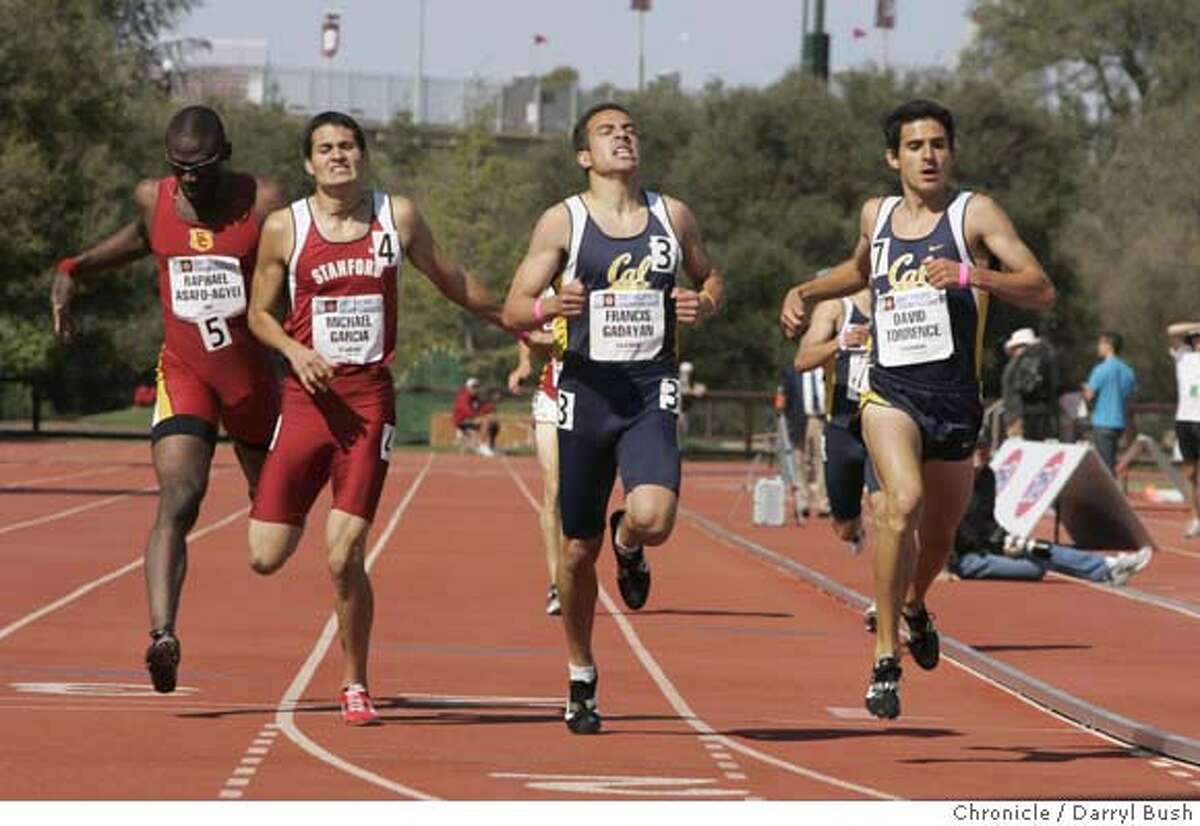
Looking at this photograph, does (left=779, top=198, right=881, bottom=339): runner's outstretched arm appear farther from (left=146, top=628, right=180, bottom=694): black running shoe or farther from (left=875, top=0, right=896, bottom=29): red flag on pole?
(left=875, top=0, right=896, bottom=29): red flag on pole

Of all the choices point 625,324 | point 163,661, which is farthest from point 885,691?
point 163,661

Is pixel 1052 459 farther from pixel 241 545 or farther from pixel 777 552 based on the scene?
pixel 241 545

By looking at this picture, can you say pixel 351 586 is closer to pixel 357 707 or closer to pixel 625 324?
pixel 357 707

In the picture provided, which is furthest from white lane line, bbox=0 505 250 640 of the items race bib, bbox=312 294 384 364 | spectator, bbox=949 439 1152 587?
spectator, bbox=949 439 1152 587

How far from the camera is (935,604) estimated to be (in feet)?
68.7

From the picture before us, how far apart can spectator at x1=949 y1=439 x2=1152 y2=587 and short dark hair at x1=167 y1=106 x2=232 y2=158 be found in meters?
11.2

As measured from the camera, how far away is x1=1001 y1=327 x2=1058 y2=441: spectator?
2922 centimetres

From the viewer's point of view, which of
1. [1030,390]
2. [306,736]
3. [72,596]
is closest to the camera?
[306,736]

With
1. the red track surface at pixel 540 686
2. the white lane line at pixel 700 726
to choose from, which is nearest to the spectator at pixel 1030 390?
the red track surface at pixel 540 686

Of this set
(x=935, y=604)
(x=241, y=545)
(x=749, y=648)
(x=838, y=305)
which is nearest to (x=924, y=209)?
(x=749, y=648)

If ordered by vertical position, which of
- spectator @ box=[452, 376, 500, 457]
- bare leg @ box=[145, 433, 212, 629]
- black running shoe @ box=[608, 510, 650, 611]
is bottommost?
spectator @ box=[452, 376, 500, 457]

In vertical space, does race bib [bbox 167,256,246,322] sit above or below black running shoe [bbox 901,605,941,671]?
above

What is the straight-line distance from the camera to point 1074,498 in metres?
26.0

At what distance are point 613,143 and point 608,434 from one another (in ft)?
3.59
